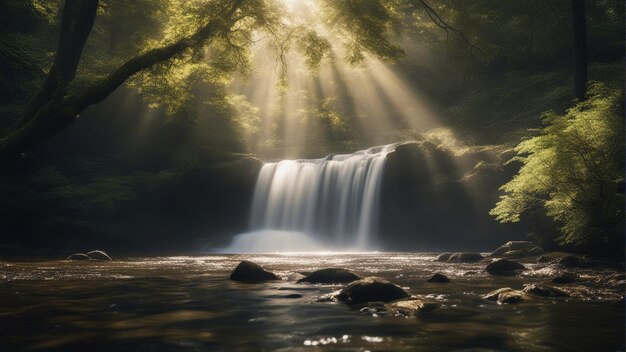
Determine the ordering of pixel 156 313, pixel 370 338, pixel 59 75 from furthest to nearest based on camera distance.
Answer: pixel 59 75
pixel 156 313
pixel 370 338

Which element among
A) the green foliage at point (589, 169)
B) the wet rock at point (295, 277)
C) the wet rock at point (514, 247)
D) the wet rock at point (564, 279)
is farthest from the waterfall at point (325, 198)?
the wet rock at point (564, 279)

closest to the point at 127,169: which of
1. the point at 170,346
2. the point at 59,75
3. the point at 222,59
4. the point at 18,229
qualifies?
the point at 18,229

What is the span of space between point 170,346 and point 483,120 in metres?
42.8

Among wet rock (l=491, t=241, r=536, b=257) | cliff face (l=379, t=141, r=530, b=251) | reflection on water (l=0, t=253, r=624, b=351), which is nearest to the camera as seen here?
reflection on water (l=0, t=253, r=624, b=351)

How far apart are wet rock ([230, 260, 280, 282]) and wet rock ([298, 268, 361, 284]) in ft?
3.21

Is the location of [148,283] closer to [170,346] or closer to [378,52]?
[170,346]

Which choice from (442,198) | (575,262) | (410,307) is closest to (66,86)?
(410,307)

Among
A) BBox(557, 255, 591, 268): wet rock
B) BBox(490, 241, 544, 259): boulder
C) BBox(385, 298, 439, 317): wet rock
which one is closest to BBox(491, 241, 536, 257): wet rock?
BBox(490, 241, 544, 259): boulder

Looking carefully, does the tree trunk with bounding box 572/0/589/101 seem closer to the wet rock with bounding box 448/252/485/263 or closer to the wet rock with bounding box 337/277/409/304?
the wet rock with bounding box 448/252/485/263

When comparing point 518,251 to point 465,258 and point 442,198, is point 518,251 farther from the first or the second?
point 442,198

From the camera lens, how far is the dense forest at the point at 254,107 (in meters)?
13.9

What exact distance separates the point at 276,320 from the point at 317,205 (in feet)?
82.4

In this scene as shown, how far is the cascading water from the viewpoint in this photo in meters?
30.6

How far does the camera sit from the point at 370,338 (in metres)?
5.72
